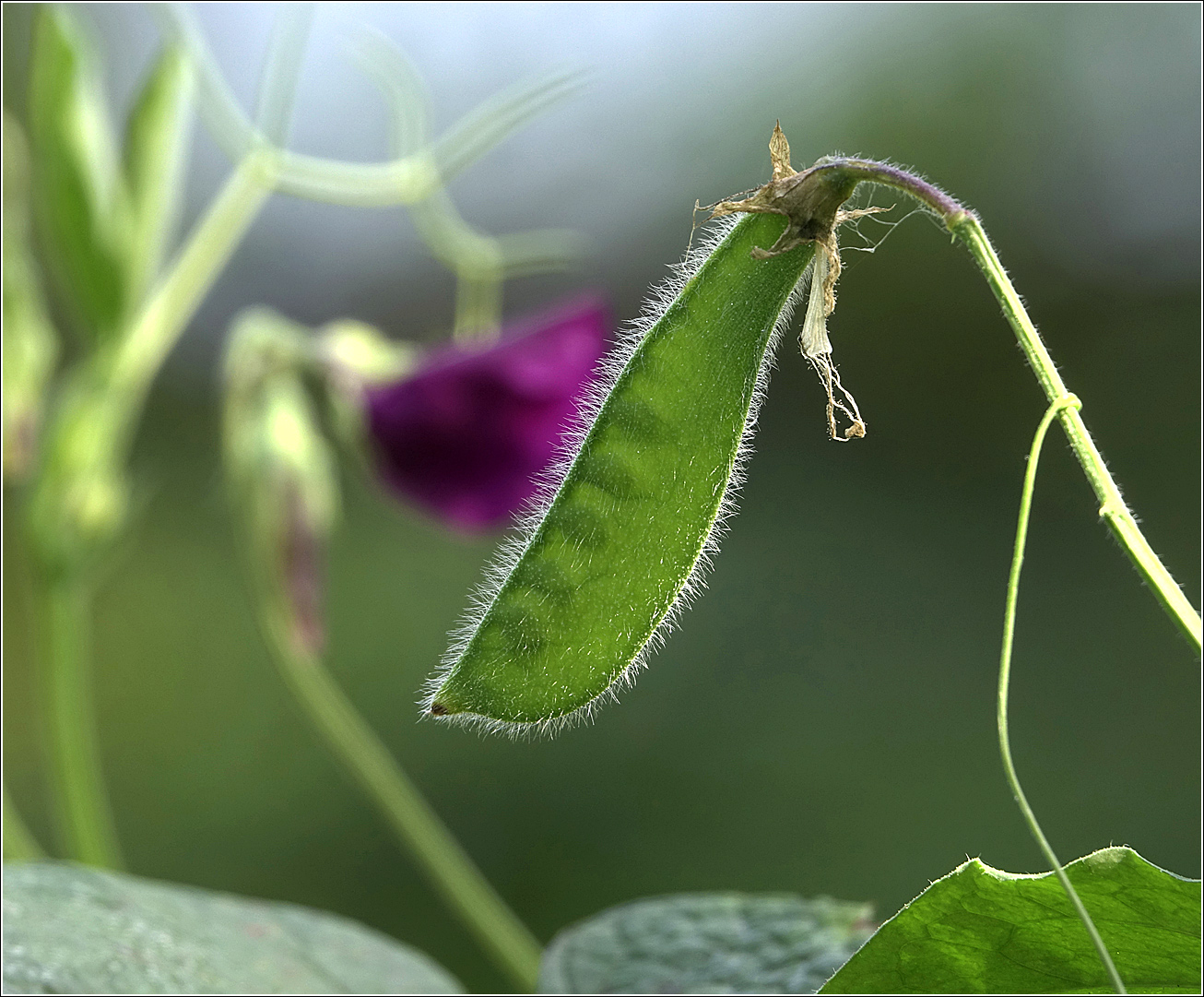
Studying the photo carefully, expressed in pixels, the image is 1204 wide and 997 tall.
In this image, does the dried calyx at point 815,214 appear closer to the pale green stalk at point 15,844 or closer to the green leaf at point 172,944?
the green leaf at point 172,944

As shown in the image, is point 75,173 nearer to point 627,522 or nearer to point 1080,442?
point 627,522

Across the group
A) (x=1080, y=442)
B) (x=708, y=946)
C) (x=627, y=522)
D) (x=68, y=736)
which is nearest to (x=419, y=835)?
(x=68, y=736)

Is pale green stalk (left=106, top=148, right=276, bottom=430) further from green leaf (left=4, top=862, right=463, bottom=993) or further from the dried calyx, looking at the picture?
the dried calyx

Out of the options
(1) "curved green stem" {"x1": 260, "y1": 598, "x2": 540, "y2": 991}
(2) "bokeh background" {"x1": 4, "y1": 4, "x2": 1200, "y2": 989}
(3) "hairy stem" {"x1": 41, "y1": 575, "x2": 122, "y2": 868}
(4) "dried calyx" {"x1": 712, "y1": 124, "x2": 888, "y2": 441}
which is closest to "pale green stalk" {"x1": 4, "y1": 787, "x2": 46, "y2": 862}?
(3) "hairy stem" {"x1": 41, "y1": 575, "x2": 122, "y2": 868}

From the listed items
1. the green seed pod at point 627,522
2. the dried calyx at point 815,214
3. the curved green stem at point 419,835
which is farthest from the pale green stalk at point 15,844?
the dried calyx at point 815,214

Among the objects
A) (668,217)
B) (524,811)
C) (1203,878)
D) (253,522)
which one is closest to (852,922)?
(1203,878)
